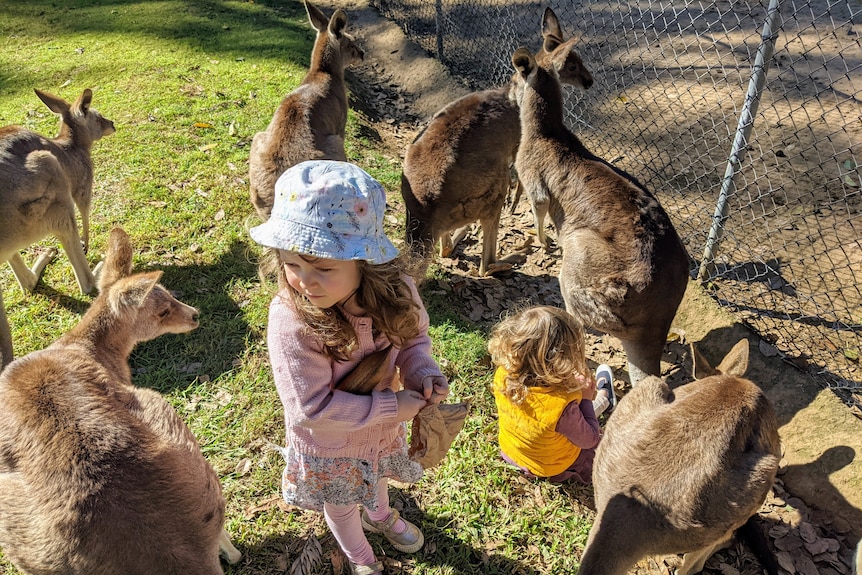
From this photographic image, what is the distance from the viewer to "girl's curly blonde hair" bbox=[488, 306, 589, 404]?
8.77 feet

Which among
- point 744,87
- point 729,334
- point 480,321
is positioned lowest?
point 480,321

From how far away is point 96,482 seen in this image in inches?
77.5

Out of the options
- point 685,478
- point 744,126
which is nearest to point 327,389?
point 685,478

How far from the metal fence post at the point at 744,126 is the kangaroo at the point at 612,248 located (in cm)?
47

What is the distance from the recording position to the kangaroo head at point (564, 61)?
4371 mm

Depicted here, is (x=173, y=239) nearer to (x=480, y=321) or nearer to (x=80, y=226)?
(x=80, y=226)

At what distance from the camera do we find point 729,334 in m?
3.74

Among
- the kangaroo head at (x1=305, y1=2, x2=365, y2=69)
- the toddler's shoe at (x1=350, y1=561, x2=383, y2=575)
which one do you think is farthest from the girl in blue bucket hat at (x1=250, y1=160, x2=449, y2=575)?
the kangaroo head at (x1=305, y1=2, x2=365, y2=69)

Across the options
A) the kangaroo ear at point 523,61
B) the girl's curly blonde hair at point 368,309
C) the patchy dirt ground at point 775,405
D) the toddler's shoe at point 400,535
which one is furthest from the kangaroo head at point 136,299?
the kangaroo ear at point 523,61

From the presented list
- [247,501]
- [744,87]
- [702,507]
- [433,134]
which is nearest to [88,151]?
[433,134]

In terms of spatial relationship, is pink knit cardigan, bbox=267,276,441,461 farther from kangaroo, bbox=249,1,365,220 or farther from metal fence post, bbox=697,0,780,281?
metal fence post, bbox=697,0,780,281

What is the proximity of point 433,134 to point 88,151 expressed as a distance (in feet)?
8.97

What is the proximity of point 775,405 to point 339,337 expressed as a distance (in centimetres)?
267

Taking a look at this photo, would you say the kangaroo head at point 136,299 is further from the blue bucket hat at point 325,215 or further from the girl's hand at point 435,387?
the girl's hand at point 435,387
